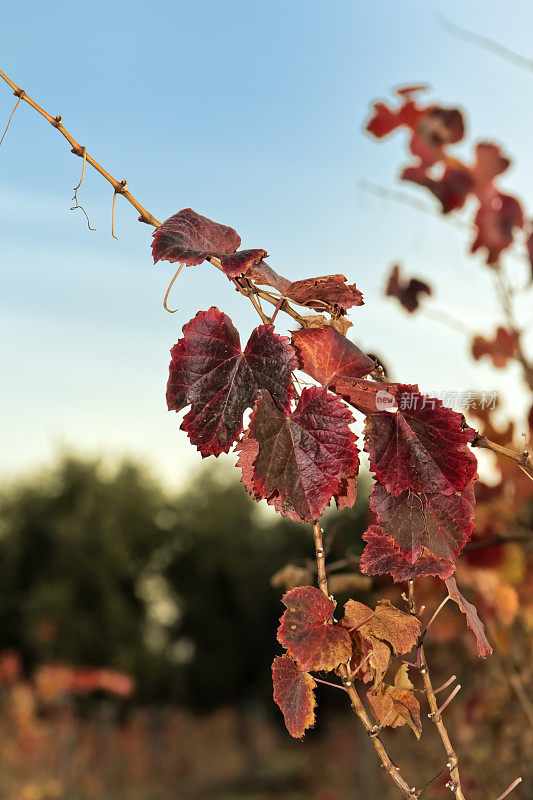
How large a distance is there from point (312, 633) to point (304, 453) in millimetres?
142

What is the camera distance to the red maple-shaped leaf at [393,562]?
0.56m

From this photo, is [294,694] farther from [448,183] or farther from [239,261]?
[448,183]

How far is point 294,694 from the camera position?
58 cm

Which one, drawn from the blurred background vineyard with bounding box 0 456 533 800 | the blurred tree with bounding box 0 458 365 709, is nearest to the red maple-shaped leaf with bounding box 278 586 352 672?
the blurred background vineyard with bounding box 0 456 533 800

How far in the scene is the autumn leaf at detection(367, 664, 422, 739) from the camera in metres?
0.61

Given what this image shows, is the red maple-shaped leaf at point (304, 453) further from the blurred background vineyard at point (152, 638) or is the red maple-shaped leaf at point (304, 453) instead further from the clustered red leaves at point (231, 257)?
the blurred background vineyard at point (152, 638)

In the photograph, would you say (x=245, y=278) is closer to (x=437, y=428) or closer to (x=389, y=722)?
(x=437, y=428)

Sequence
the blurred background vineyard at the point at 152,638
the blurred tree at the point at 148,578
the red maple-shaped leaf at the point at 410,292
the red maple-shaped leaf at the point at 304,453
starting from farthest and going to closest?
the blurred tree at the point at 148,578
the blurred background vineyard at the point at 152,638
the red maple-shaped leaf at the point at 410,292
the red maple-shaped leaf at the point at 304,453

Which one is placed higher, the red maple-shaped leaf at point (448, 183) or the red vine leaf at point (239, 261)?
the red maple-shaped leaf at point (448, 183)

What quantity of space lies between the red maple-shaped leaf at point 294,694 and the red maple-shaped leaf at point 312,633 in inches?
1.0

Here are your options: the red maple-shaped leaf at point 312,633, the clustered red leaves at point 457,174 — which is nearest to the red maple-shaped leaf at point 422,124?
the clustered red leaves at point 457,174

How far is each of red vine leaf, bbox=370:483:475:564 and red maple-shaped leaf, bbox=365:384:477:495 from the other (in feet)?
0.06

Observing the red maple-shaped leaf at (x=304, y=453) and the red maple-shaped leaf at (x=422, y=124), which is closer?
the red maple-shaped leaf at (x=304, y=453)

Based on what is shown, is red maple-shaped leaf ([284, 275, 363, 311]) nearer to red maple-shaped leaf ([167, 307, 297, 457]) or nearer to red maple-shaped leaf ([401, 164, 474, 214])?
red maple-shaped leaf ([167, 307, 297, 457])
